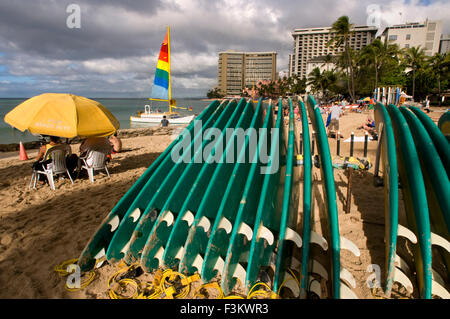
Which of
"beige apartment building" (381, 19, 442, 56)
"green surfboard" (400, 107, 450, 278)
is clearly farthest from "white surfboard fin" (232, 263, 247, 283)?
"beige apartment building" (381, 19, 442, 56)

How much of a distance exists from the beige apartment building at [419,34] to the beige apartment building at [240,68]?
255 feet

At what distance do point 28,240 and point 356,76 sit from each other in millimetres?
54582

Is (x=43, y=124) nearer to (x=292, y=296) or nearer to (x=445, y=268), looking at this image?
(x=292, y=296)

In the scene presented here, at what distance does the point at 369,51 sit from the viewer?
36.7 m

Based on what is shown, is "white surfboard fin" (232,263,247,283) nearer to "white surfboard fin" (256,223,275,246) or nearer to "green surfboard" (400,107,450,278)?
"white surfboard fin" (256,223,275,246)

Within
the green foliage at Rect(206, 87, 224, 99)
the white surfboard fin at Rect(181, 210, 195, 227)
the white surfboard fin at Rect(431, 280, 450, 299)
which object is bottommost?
the white surfboard fin at Rect(431, 280, 450, 299)

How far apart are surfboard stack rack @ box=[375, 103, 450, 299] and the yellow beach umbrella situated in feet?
16.0

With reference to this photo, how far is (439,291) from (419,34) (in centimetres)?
9330

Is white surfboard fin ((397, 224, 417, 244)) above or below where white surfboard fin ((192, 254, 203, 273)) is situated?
above

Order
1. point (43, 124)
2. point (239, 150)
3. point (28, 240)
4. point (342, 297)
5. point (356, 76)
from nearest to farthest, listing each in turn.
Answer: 1. point (342, 297)
2. point (239, 150)
3. point (28, 240)
4. point (43, 124)
5. point (356, 76)

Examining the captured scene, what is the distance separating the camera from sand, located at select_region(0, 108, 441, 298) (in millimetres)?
2514

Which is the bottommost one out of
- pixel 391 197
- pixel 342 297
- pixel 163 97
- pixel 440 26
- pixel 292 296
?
pixel 292 296

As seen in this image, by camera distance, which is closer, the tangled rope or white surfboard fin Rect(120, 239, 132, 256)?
the tangled rope
